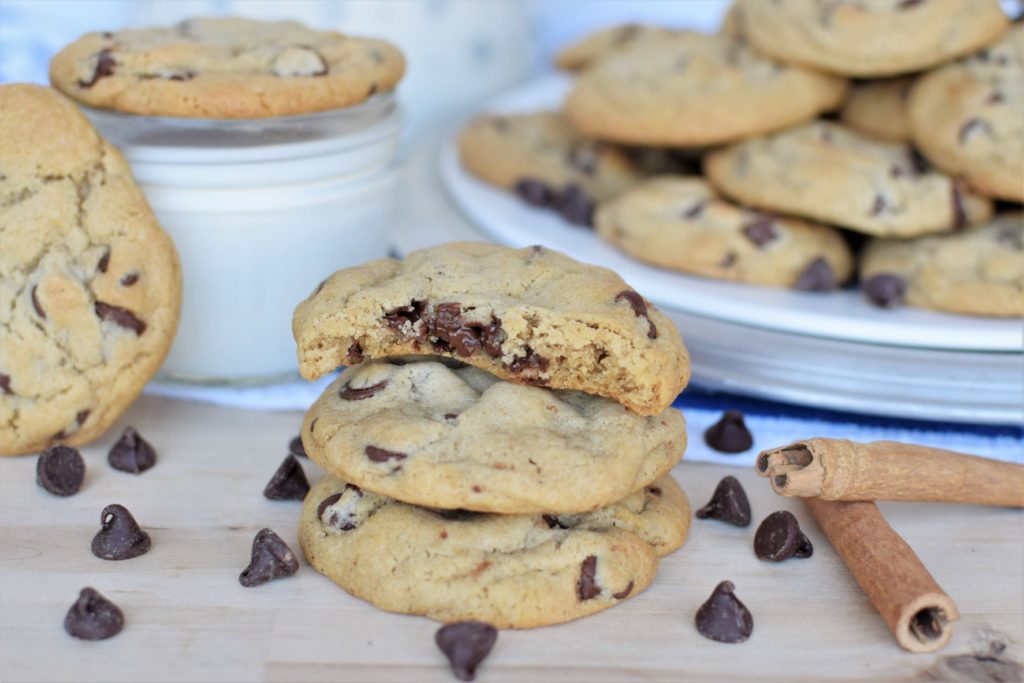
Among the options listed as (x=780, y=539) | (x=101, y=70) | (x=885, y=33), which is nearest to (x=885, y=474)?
(x=780, y=539)

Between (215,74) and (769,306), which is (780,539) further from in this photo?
(215,74)

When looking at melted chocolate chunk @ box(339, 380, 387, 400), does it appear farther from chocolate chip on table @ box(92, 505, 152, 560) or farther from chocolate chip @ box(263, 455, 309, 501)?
chocolate chip on table @ box(92, 505, 152, 560)

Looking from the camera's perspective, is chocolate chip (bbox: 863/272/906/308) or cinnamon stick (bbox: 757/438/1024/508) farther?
chocolate chip (bbox: 863/272/906/308)

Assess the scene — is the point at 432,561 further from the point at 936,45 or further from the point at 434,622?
the point at 936,45

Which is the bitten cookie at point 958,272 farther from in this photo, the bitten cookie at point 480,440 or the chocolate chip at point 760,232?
the bitten cookie at point 480,440

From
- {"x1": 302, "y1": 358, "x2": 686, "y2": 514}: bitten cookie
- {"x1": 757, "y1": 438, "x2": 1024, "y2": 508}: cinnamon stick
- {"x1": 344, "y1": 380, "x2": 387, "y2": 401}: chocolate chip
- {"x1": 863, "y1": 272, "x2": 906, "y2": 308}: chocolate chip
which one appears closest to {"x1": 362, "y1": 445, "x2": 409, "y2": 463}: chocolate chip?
{"x1": 302, "y1": 358, "x2": 686, "y2": 514}: bitten cookie

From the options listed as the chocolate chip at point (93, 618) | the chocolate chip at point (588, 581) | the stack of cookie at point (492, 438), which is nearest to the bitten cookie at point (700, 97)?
the stack of cookie at point (492, 438)
